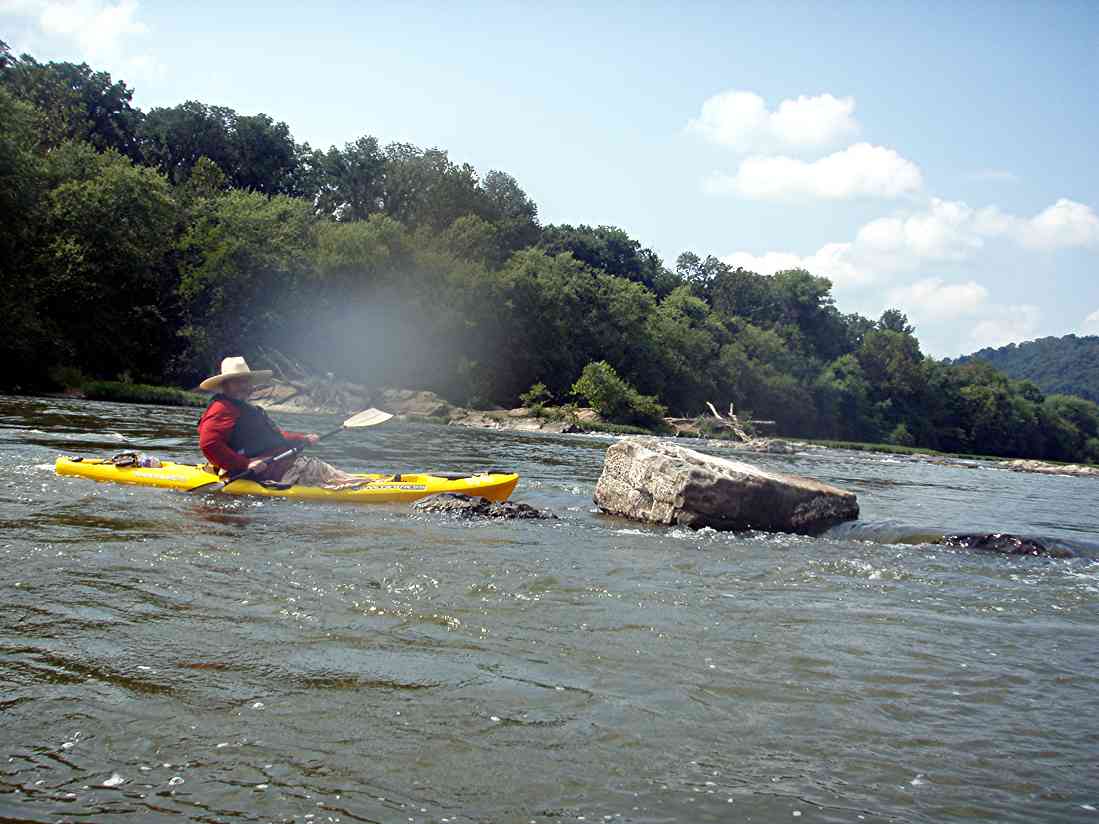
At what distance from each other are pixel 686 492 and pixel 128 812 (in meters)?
6.62

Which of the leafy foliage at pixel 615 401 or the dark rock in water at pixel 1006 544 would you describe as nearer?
the dark rock in water at pixel 1006 544

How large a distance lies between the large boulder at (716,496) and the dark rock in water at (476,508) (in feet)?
3.26

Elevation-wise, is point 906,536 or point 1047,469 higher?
point 906,536

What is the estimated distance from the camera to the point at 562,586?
5348mm

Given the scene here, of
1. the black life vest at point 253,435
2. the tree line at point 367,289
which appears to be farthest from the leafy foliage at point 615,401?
the black life vest at point 253,435

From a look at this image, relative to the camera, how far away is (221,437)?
8.69 meters

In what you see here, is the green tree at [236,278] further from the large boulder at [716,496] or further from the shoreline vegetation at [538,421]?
the large boulder at [716,496]

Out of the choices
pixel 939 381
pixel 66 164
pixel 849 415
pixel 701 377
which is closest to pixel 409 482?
pixel 66 164

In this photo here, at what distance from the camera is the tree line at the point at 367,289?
34250 millimetres

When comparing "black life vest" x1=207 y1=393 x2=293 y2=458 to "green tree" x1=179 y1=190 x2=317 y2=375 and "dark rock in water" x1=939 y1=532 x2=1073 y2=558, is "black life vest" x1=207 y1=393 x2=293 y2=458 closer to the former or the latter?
"dark rock in water" x1=939 y1=532 x2=1073 y2=558

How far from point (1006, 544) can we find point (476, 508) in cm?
488

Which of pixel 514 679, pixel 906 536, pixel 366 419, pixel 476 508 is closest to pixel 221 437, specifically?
pixel 366 419

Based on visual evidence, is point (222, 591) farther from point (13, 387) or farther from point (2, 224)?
point (2, 224)

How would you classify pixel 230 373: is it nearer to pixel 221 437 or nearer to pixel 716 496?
pixel 221 437
